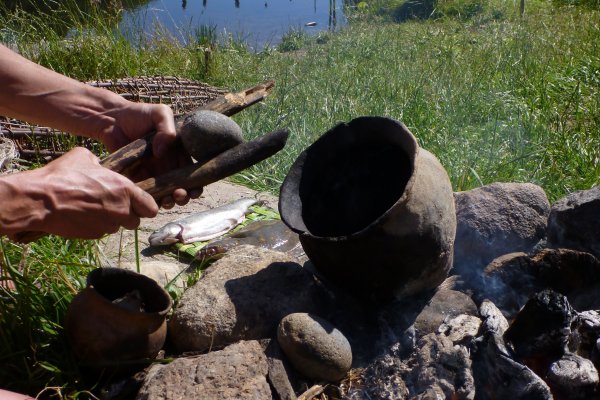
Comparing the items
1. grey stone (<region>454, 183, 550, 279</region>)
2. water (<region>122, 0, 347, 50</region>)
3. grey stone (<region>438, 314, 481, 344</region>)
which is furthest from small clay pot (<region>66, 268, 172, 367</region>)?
water (<region>122, 0, 347, 50</region>)

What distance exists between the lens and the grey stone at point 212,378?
2650mm

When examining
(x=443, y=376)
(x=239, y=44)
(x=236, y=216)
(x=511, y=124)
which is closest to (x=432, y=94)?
(x=511, y=124)

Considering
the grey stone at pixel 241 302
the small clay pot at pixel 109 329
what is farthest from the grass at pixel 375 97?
the grey stone at pixel 241 302

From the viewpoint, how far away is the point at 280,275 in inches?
129

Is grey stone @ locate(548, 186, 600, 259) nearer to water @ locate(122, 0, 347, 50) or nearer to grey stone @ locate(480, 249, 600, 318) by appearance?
grey stone @ locate(480, 249, 600, 318)

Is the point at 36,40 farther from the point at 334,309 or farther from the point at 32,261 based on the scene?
the point at 334,309

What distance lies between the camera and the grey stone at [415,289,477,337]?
3180 mm

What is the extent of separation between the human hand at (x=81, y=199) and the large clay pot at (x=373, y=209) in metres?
0.74

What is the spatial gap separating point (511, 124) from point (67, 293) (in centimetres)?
421

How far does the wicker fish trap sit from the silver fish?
1.32 meters

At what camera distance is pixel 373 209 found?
11.1 ft

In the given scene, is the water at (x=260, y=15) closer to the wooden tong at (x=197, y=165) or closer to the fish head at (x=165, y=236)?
the fish head at (x=165, y=236)

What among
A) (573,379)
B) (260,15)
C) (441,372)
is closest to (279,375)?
(441,372)

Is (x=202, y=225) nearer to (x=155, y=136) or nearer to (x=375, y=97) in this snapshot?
(x=155, y=136)
